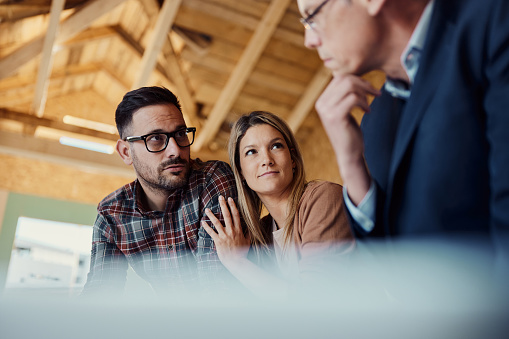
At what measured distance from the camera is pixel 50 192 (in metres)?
6.85

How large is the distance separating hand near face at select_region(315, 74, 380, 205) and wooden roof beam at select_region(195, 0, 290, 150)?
Answer: 132 inches

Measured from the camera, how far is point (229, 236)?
1.56 m

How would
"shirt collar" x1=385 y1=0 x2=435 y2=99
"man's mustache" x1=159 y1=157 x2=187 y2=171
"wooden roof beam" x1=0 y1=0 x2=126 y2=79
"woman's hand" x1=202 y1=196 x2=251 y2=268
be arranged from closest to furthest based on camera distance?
1. "shirt collar" x1=385 y1=0 x2=435 y2=99
2. "woman's hand" x1=202 y1=196 x2=251 y2=268
3. "man's mustache" x1=159 y1=157 x2=187 y2=171
4. "wooden roof beam" x1=0 y1=0 x2=126 y2=79

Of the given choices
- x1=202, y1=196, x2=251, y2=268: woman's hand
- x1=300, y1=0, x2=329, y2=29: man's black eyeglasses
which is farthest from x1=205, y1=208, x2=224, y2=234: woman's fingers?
x1=300, y1=0, x2=329, y2=29: man's black eyeglasses

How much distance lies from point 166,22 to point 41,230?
3803 millimetres

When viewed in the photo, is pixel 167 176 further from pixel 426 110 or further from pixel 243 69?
pixel 243 69

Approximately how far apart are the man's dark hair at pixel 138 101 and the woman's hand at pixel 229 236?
443 mm

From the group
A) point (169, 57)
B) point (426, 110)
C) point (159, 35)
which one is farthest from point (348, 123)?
point (169, 57)

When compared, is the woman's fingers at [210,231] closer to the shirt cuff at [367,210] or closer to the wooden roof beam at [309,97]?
the shirt cuff at [367,210]

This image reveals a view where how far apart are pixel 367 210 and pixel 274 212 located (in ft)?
2.31

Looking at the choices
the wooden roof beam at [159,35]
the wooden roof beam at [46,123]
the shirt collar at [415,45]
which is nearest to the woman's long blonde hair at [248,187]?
the shirt collar at [415,45]

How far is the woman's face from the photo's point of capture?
1.54m

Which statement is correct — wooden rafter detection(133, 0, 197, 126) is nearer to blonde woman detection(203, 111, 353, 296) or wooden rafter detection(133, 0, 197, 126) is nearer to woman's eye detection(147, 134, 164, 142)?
woman's eye detection(147, 134, 164, 142)

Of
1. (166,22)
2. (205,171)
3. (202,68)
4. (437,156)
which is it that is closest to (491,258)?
(437,156)
